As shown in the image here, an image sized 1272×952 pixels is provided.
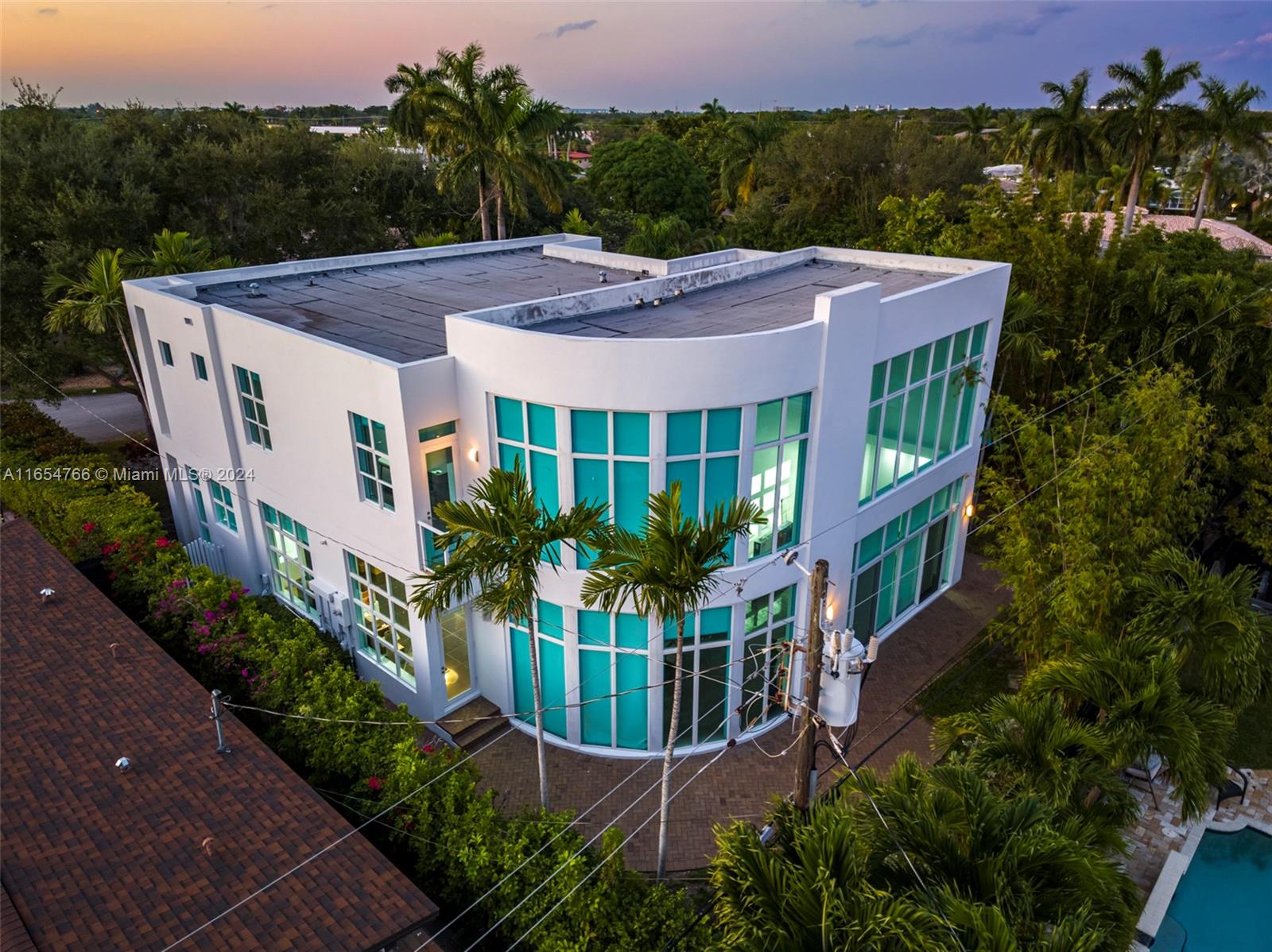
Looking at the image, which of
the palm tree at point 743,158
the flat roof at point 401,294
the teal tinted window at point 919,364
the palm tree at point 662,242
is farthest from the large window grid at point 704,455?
the palm tree at point 743,158

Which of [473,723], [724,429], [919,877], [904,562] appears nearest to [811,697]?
[919,877]

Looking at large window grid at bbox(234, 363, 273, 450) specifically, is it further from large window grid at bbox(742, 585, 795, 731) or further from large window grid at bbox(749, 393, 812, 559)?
large window grid at bbox(742, 585, 795, 731)

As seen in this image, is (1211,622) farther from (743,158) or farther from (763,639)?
(743,158)

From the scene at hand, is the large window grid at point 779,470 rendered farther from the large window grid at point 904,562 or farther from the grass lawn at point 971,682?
the grass lawn at point 971,682

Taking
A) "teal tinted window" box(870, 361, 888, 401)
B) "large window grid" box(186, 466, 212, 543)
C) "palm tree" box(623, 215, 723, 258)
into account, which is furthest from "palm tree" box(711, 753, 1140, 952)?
"palm tree" box(623, 215, 723, 258)

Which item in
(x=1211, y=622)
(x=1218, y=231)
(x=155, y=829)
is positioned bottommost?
(x=155, y=829)

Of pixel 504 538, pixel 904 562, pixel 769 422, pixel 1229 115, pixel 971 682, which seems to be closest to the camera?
pixel 504 538

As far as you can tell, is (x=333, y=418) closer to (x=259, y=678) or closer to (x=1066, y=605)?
(x=259, y=678)
